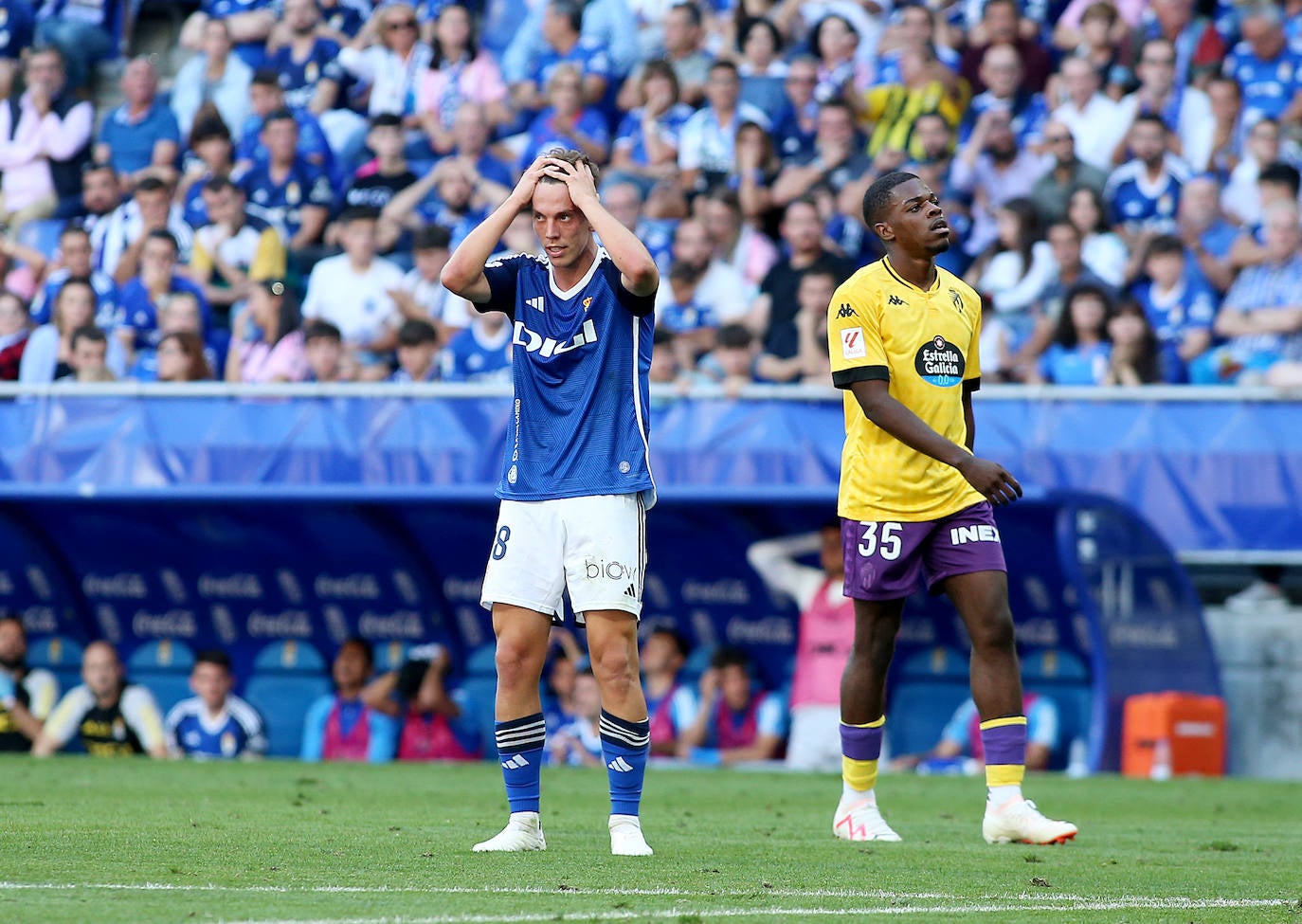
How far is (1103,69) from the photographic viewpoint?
15562mm

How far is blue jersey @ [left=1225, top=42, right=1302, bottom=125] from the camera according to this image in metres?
15.1

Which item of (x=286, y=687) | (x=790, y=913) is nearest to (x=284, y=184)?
(x=286, y=687)

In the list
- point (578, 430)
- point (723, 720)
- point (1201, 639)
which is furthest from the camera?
point (723, 720)

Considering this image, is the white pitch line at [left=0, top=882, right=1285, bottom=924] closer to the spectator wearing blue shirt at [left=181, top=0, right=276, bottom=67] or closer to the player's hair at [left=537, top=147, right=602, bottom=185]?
the player's hair at [left=537, top=147, right=602, bottom=185]

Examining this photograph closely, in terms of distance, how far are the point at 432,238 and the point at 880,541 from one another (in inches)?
339

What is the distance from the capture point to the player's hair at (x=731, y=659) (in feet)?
41.9

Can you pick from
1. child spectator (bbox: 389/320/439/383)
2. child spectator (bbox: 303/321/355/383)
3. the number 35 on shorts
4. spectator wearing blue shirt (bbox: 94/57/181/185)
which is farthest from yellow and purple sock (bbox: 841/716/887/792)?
spectator wearing blue shirt (bbox: 94/57/181/185)

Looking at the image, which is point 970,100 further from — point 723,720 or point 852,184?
point 723,720

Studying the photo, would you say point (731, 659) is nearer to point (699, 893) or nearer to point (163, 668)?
point (163, 668)

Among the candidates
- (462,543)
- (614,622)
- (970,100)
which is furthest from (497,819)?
(970,100)

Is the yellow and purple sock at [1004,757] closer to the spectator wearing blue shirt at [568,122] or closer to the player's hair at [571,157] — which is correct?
the player's hair at [571,157]

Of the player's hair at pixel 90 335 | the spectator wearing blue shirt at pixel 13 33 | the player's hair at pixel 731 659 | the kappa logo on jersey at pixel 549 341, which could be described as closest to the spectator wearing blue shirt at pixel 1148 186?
the player's hair at pixel 731 659

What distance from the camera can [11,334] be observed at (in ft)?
49.9

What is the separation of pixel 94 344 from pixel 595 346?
885 cm
